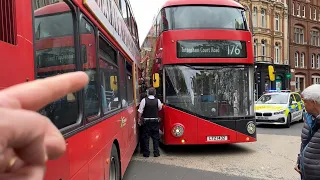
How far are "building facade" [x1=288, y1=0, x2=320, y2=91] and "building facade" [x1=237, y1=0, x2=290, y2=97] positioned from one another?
1.45 meters

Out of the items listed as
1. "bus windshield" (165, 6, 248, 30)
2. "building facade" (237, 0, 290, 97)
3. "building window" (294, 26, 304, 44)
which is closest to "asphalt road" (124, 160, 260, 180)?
"bus windshield" (165, 6, 248, 30)

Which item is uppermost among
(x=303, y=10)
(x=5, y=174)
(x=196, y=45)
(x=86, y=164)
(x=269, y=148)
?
(x=303, y=10)

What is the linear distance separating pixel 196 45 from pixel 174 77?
0.98 m

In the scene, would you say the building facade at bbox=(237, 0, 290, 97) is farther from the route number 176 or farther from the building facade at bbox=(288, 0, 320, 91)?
the route number 176

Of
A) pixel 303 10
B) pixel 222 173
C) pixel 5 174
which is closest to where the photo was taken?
pixel 5 174

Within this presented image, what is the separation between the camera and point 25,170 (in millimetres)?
791

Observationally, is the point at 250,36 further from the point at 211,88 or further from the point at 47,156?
the point at 47,156

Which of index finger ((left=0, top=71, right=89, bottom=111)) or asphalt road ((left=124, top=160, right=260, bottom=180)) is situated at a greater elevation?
index finger ((left=0, top=71, right=89, bottom=111))

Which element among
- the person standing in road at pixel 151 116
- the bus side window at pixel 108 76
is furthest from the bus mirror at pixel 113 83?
the person standing in road at pixel 151 116

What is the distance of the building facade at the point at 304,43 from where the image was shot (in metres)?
44.2

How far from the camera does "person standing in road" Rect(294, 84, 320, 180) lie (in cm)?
312

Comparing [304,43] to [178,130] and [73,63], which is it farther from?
[73,63]

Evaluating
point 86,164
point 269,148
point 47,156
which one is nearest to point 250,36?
point 269,148

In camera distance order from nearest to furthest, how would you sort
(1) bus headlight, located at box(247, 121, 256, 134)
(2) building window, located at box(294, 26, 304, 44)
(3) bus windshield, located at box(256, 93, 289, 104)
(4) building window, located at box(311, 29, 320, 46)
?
(1) bus headlight, located at box(247, 121, 256, 134) < (3) bus windshield, located at box(256, 93, 289, 104) < (2) building window, located at box(294, 26, 304, 44) < (4) building window, located at box(311, 29, 320, 46)
